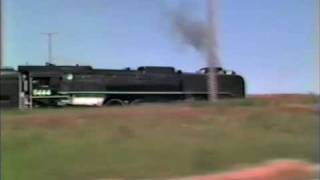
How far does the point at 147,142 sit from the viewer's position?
15.4 meters

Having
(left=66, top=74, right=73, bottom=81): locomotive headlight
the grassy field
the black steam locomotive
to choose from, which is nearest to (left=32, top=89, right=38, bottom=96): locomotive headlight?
the black steam locomotive

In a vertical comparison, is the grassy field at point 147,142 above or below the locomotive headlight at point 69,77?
below

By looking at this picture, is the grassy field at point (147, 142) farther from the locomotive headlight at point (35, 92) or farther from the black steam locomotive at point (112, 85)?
the locomotive headlight at point (35, 92)

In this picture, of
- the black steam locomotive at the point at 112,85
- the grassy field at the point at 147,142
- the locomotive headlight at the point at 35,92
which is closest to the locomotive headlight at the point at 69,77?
the black steam locomotive at the point at 112,85

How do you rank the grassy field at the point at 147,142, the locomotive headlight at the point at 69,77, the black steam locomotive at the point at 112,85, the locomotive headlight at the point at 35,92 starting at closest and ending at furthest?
the grassy field at the point at 147,142
the locomotive headlight at the point at 35,92
the black steam locomotive at the point at 112,85
the locomotive headlight at the point at 69,77

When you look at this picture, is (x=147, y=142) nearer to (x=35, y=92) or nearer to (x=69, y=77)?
(x=35, y=92)

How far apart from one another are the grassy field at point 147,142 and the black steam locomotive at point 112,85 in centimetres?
1567

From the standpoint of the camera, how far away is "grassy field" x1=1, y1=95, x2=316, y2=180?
13.2 meters

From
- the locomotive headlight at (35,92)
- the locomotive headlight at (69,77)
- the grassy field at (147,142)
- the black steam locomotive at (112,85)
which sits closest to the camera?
the grassy field at (147,142)

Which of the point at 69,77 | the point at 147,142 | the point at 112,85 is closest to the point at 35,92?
the point at 69,77

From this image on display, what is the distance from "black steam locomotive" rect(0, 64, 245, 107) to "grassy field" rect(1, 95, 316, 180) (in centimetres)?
1567

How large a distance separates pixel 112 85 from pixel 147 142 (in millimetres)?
22968

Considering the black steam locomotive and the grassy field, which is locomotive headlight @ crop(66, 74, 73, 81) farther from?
the grassy field

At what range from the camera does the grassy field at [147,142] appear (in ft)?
43.4
